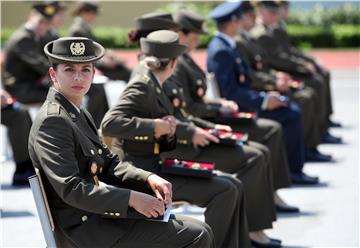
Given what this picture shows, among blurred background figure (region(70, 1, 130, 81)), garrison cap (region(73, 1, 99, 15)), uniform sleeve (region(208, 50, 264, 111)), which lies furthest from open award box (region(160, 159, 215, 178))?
garrison cap (region(73, 1, 99, 15))

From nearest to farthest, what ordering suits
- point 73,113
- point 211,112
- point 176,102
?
1. point 73,113
2. point 176,102
3. point 211,112

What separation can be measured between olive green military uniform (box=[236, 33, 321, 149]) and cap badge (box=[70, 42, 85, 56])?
13.6 ft

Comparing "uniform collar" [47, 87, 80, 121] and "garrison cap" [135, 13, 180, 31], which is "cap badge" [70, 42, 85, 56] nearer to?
"uniform collar" [47, 87, 80, 121]

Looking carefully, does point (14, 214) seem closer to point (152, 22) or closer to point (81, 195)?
point (152, 22)

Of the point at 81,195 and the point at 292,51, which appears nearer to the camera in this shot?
the point at 81,195

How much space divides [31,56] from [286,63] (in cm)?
288

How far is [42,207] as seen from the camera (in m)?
4.29

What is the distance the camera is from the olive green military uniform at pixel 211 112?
6.93 m

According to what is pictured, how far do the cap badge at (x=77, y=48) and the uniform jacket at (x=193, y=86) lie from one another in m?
2.29

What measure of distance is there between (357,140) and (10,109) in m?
4.90

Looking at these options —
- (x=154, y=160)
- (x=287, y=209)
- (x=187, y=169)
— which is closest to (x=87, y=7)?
(x=287, y=209)

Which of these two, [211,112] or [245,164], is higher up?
[211,112]

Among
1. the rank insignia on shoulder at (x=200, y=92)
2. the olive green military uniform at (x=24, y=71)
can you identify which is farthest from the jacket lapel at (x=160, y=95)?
the olive green military uniform at (x=24, y=71)

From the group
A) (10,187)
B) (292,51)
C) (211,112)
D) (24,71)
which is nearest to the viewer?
(211,112)
